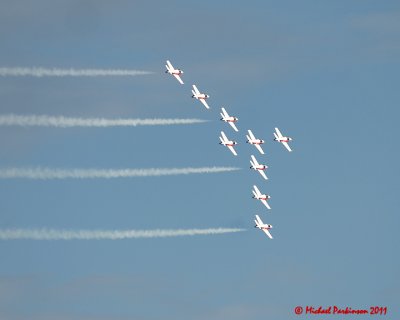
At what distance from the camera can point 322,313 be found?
505ft

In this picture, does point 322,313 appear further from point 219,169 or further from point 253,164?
point 253,164

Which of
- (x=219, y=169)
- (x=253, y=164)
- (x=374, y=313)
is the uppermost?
(x=253, y=164)

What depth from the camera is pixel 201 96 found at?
587 feet

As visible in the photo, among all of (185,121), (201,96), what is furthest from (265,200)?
(185,121)

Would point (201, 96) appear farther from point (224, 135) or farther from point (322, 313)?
point (322, 313)

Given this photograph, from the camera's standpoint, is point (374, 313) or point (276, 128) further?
point (276, 128)

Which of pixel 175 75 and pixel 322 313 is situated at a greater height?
pixel 175 75

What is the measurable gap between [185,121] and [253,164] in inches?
1073

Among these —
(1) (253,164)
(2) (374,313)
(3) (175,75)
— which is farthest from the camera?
(1) (253,164)

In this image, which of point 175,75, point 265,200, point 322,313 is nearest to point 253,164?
point 265,200

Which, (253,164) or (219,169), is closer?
(219,169)

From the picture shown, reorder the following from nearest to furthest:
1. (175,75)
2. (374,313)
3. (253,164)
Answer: (374,313), (175,75), (253,164)

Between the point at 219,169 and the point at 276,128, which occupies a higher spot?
the point at 276,128

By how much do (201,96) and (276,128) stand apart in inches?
685
